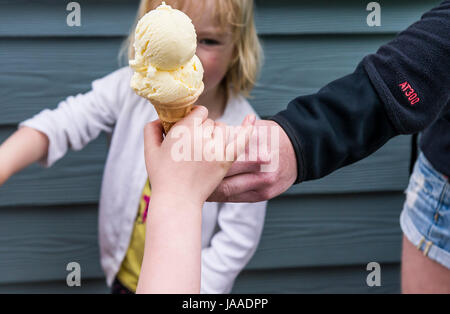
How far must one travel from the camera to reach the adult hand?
0.80 metres

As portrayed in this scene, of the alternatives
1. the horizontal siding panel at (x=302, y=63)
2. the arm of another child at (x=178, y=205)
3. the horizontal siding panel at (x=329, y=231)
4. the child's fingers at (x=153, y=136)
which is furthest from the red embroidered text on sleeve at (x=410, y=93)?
the horizontal siding panel at (x=329, y=231)

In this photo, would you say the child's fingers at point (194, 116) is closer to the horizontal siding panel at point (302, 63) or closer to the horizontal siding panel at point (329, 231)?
the horizontal siding panel at point (302, 63)

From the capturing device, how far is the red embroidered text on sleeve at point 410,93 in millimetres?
746

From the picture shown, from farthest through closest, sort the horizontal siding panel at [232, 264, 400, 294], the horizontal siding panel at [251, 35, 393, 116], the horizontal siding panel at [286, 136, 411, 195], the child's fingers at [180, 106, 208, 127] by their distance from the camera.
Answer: the horizontal siding panel at [232, 264, 400, 294] < the horizontal siding panel at [286, 136, 411, 195] < the horizontal siding panel at [251, 35, 393, 116] < the child's fingers at [180, 106, 208, 127]

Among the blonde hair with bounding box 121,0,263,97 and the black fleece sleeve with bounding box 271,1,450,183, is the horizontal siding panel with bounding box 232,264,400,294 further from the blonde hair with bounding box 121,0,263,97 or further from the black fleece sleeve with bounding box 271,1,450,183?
the black fleece sleeve with bounding box 271,1,450,183

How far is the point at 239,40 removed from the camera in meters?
1.13

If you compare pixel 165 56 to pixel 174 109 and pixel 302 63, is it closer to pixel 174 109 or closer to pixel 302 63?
pixel 174 109

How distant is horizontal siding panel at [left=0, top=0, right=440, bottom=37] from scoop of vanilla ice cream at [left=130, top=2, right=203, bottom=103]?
753mm

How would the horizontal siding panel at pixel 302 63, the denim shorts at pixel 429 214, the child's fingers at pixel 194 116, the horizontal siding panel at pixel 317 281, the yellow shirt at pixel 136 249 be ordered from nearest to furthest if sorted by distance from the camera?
the child's fingers at pixel 194 116, the denim shorts at pixel 429 214, the yellow shirt at pixel 136 249, the horizontal siding panel at pixel 302 63, the horizontal siding panel at pixel 317 281

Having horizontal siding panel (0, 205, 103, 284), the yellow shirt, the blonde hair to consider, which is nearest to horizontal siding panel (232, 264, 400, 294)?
the yellow shirt

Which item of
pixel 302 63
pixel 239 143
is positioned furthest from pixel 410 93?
pixel 302 63

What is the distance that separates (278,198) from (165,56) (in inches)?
39.6

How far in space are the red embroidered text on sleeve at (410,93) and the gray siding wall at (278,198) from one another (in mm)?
662
